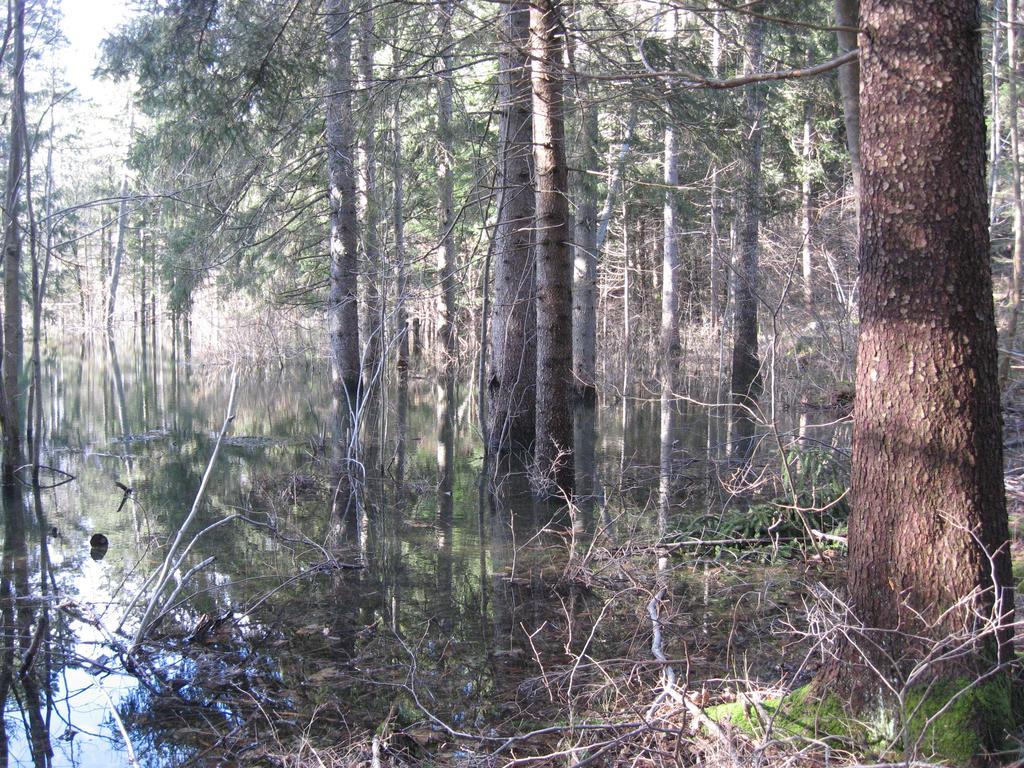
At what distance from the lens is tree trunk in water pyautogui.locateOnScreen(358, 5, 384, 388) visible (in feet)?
26.3

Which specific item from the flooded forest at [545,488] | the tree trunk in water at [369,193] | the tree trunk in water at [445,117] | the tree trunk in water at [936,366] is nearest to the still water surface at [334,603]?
the flooded forest at [545,488]

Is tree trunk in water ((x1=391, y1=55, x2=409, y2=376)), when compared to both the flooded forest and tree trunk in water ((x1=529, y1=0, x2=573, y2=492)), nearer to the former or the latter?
the flooded forest

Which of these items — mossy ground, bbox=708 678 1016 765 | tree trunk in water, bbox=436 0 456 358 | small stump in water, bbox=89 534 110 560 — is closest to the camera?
mossy ground, bbox=708 678 1016 765

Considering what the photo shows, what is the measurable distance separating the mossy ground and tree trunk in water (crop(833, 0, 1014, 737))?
0.07 meters

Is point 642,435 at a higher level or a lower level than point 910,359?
lower

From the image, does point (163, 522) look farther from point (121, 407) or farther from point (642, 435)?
point (121, 407)

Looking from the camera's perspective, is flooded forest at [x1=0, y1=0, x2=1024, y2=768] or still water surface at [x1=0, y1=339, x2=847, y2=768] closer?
flooded forest at [x1=0, y1=0, x2=1024, y2=768]

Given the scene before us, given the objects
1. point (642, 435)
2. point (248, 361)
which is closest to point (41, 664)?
point (642, 435)

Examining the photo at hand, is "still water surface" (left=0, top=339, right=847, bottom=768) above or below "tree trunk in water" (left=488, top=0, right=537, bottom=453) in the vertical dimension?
below

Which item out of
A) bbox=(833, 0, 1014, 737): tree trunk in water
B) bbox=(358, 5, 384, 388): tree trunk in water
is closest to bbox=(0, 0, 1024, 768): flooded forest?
bbox=(833, 0, 1014, 737): tree trunk in water

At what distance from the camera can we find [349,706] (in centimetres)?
409

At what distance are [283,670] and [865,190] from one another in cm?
367

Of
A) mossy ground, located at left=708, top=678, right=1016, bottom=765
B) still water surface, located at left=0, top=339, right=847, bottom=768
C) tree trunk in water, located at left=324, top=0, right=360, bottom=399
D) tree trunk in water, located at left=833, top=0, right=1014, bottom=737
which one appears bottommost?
still water surface, located at left=0, top=339, right=847, bottom=768

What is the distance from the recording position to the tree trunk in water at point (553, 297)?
8.13 m
